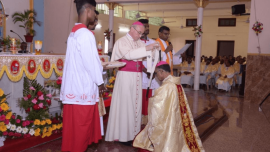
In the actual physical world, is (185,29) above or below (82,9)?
above

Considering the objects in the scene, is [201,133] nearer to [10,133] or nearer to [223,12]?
[10,133]

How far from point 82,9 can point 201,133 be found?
3.43 meters

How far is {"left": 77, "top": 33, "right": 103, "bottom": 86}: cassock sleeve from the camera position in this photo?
2.91 m

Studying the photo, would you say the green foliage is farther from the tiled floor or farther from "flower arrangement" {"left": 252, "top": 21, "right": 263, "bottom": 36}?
"flower arrangement" {"left": 252, "top": 21, "right": 263, "bottom": 36}

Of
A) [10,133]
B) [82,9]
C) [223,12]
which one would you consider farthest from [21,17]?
[223,12]

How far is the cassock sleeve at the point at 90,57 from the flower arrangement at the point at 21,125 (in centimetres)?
162

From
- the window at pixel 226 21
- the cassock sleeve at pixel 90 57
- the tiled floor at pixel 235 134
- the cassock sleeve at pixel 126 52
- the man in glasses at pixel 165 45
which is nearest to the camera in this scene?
the cassock sleeve at pixel 90 57

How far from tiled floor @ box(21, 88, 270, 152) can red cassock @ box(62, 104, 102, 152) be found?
87 centimetres

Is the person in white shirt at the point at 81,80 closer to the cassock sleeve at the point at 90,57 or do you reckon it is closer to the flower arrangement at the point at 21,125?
the cassock sleeve at the point at 90,57

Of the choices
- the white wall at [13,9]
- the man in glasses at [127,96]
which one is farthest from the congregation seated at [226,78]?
the white wall at [13,9]

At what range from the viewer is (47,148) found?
4.02 meters

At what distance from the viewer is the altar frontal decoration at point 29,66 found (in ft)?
13.4

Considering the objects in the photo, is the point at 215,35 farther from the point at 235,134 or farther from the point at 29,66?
the point at 29,66

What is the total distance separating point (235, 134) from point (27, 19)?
9526mm
